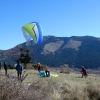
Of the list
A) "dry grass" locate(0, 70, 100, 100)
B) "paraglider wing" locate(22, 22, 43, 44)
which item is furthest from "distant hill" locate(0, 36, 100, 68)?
"dry grass" locate(0, 70, 100, 100)

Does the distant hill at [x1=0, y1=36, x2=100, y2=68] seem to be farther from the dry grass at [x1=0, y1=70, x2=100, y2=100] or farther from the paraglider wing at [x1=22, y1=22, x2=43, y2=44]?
the dry grass at [x1=0, y1=70, x2=100, y2=100]

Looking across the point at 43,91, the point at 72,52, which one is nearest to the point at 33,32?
the point at 43,91

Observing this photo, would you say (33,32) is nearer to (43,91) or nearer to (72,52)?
(43,91)

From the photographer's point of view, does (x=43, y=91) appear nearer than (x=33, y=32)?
Yes

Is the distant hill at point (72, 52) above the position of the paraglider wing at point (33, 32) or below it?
below

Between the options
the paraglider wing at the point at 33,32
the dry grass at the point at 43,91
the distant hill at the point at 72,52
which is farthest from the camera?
the distant hill at the point at 72,52

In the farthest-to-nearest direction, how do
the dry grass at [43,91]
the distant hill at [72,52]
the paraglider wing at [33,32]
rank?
the distant hill at [72,52] < the paraglider wing at [33,32] < the dry grass at [43,91]

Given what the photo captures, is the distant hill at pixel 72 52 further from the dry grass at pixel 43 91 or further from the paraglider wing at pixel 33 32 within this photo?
the dry grass at pixel 43 91

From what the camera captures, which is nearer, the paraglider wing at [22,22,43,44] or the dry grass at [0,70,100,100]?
the dry grass at [0,70,100,100]

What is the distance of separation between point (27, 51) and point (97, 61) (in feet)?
355

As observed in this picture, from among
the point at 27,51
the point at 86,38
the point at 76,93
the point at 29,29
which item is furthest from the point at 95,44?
the point at 76,93

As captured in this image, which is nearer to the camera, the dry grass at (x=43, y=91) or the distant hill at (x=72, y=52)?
the dry grass at (x=43, y=91)

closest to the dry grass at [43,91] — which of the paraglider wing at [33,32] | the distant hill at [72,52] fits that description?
the paraglider wing at [33,32]

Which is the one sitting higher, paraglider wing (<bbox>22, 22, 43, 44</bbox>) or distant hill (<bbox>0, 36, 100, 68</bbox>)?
paraglider wing (<bbox>22, 22, 43, 44</bbox>)
